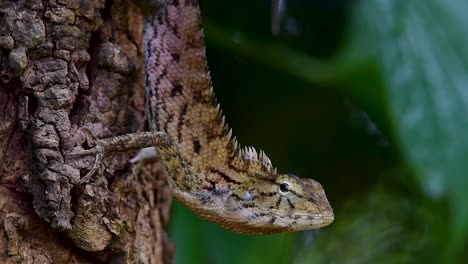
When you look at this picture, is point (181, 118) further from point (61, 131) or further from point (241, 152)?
point (61, 131)

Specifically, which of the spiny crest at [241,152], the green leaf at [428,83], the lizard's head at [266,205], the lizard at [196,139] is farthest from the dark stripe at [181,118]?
the green leaf at [428,83]

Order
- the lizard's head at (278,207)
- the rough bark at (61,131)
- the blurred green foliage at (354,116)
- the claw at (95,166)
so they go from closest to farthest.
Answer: the rough bark at (61,131)
the claw at (95,166)
the lizard's head at (278,207)
the blurred green foliage at (354,116)

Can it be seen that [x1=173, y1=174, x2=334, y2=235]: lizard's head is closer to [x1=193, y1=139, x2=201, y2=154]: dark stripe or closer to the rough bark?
[x1=193, y1=139, x2=201, y2=154]: dark stripe

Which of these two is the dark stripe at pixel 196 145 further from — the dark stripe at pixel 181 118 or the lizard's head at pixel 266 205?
the lizard's head at pixel 266 205

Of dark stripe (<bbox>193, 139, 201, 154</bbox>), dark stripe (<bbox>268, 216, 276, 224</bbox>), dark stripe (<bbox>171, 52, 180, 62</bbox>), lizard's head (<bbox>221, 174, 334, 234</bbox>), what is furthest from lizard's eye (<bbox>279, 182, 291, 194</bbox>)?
dark stripe (<bbox>171, 52, 180, 62</bbox>)

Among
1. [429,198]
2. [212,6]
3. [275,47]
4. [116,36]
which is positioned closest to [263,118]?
[275,47]

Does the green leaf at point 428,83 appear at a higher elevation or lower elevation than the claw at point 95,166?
higher

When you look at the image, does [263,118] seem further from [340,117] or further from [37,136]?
[37,136]
